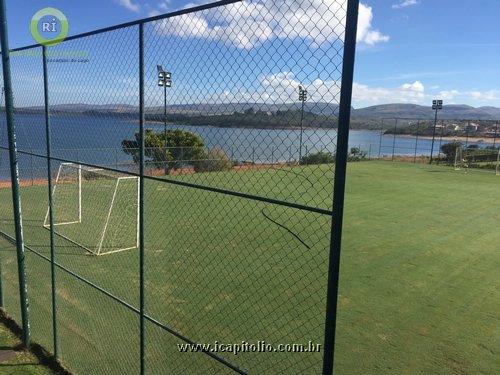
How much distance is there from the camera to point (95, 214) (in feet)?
38.5

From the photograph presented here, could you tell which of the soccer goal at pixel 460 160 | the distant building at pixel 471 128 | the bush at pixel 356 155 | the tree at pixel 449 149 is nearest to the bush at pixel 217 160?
the bush at pixel 356 155

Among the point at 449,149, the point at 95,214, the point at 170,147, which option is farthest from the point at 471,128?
the point at 95,214

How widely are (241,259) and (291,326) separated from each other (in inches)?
112

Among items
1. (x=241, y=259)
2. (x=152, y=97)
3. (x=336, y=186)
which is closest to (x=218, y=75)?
(x=152, y=97)

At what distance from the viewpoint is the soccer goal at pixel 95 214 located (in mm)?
8641

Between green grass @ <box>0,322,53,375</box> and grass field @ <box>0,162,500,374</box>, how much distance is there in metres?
0.24

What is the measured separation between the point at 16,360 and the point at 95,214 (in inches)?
310

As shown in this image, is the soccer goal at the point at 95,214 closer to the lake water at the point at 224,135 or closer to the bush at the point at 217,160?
the lake water at the point at 224,135

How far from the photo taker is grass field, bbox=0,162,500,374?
444 centimetres

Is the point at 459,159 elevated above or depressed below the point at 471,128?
below

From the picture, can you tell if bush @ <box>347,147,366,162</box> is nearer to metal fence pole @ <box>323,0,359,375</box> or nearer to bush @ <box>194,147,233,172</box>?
bush @ <box>194,147,233,172</box>

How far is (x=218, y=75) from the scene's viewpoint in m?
2.51

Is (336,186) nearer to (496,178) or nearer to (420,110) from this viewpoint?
(496,178)

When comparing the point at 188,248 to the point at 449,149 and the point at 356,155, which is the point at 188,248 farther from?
the point at 449,149
